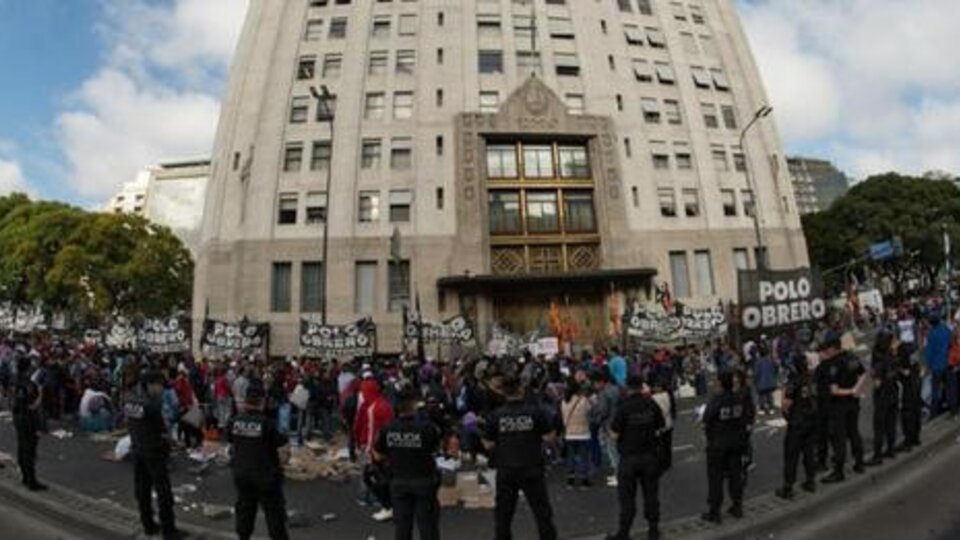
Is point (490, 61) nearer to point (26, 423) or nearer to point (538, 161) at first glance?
point (538, 161)

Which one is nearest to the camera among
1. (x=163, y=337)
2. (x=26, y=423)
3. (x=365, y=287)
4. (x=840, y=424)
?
(x=840, y=424)

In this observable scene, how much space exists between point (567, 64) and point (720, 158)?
11012 millimetres

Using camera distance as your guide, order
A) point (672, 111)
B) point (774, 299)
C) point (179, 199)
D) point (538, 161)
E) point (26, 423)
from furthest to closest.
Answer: point (179, 199) → point (672, 111) → point (538, 161) → point (774, 299) → point (26, 423)

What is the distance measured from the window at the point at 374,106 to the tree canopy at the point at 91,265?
25858 mm

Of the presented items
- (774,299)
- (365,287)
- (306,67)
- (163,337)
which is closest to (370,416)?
(774,299)

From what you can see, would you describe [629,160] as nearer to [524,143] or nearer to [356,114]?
[524,143]

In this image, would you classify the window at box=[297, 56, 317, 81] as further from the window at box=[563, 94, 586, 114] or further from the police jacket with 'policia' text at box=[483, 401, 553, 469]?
the police jacket with 'policia' text at box=[483, 401, 553, 469]

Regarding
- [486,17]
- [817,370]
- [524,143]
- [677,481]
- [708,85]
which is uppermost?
[486,17]

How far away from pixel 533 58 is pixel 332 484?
1415 inches

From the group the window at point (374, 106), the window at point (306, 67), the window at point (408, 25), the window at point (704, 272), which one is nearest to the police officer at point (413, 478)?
the window at point (374, 106)

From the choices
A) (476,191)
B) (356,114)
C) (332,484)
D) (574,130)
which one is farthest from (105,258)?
(332,484)

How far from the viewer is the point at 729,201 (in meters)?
46.8

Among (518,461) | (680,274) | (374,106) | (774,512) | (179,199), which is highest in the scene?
(179,199)

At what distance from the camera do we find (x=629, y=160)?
44312 millimetres
